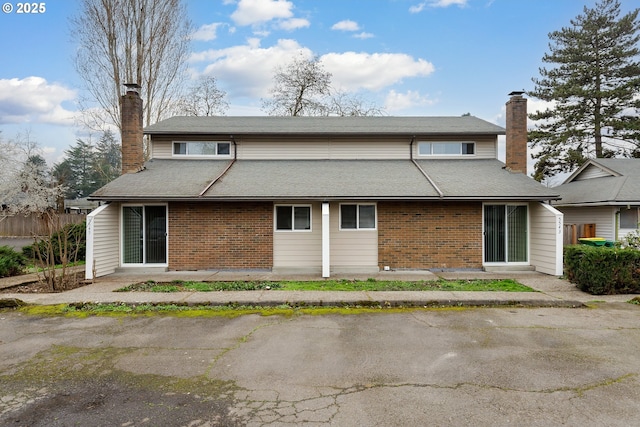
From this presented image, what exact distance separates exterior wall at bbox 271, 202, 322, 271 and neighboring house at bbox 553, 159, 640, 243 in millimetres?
12201

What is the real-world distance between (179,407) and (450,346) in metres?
3.71

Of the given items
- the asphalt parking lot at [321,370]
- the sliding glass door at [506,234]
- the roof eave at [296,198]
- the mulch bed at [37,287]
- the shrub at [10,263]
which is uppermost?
the roof eave at [296,198]

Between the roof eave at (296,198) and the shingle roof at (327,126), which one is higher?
the shingle roof at (327,126)

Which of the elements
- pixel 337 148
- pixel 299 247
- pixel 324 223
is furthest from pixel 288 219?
pixel 337 148

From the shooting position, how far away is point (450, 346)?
530cm

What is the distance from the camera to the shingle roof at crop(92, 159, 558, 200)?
11141 millimetres

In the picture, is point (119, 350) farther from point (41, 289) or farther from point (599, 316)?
point (599, 316)

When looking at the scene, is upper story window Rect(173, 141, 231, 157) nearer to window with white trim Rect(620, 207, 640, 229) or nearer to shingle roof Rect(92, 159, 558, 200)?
shingle roof Rect(92, 159, 558, 200)

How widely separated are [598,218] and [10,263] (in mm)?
22754

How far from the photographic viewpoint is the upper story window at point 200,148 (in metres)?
14.3

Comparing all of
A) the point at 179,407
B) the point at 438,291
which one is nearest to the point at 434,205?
the point at 438,291

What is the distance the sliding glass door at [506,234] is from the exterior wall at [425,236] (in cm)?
55

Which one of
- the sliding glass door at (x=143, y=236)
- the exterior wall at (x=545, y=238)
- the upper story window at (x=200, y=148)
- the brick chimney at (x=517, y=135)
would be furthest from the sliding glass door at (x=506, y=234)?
the sliding glass door at (x=143, y=236)

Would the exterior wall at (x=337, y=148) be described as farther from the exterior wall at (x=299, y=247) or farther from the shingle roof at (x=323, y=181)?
the exterior wall at (x=299, y=247)
